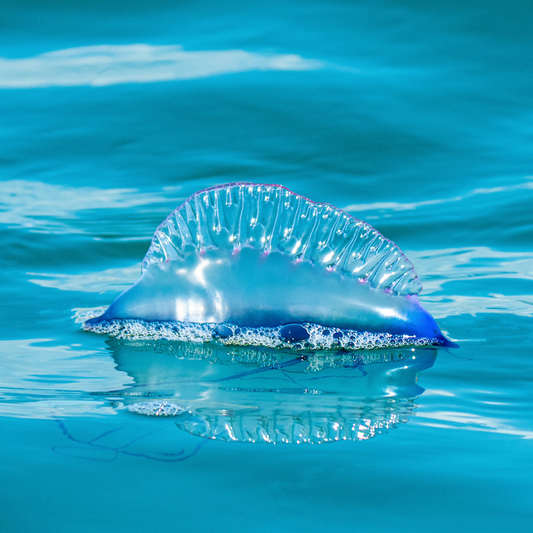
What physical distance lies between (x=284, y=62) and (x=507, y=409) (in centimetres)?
493

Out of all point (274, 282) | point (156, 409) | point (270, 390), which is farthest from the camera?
point (274, 282)

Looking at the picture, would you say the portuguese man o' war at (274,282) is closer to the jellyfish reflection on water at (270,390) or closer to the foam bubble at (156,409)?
the jellyfish reflection on water at (270,390)

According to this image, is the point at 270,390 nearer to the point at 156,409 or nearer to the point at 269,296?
the point at 156,409

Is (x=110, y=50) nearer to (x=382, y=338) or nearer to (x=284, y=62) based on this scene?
(x=284, y=62)

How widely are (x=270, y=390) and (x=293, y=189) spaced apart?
2658mm

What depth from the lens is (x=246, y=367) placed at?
94.4 inches

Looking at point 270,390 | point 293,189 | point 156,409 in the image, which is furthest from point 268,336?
point 293,189

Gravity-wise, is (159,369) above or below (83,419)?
above

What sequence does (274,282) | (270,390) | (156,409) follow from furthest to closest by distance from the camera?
1. (274,282)
2. (270,390)
3. (156,409)

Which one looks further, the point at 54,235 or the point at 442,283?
the point at 54,235

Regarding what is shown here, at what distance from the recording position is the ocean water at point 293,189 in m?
1.54

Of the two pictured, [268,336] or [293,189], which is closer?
[268,336]

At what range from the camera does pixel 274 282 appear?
102 inches

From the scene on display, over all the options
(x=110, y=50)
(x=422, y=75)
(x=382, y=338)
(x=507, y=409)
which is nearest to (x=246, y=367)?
(x=382, y=338)
